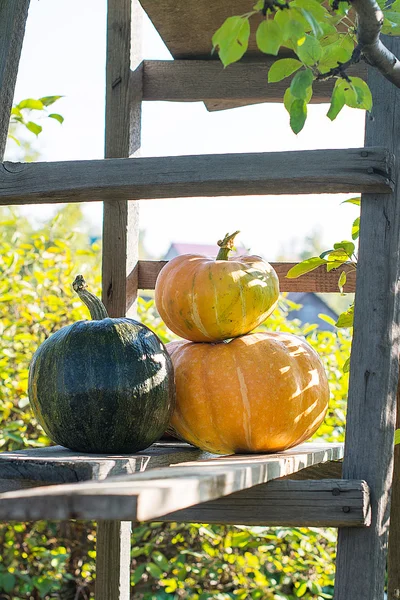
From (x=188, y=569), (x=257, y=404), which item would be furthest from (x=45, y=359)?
(x=188, y=569)

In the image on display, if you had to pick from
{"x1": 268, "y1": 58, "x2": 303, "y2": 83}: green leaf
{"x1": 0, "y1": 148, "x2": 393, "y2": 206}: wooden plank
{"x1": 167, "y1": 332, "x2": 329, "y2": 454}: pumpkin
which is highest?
{"x1": 268, "y1": 58, "x2": 303, "y2": 83}: green leaf

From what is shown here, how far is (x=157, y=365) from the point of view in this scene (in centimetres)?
156

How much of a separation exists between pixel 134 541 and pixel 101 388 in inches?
84.5

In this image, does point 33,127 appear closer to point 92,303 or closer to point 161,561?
point 92,303

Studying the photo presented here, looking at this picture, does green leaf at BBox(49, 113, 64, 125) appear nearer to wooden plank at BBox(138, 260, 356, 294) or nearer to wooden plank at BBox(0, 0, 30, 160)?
wooden plank at BBox(138, 260, 356, 294)

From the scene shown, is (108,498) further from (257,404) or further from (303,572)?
(303,572)

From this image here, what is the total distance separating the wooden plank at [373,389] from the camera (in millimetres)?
1469

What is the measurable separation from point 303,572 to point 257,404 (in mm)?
2124

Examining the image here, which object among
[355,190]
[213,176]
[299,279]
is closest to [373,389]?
[355,190]

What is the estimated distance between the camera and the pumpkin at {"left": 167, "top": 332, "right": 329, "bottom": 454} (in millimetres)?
1579

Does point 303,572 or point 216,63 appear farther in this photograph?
point 303,572

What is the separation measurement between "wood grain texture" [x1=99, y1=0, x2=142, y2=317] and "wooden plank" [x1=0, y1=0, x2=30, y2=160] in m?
0.72

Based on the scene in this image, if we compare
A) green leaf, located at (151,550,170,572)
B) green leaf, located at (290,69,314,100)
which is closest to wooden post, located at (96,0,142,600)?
green leaf, located at (151,550,170,572)

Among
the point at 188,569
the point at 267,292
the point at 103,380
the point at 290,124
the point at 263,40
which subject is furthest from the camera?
the point at 188,569
